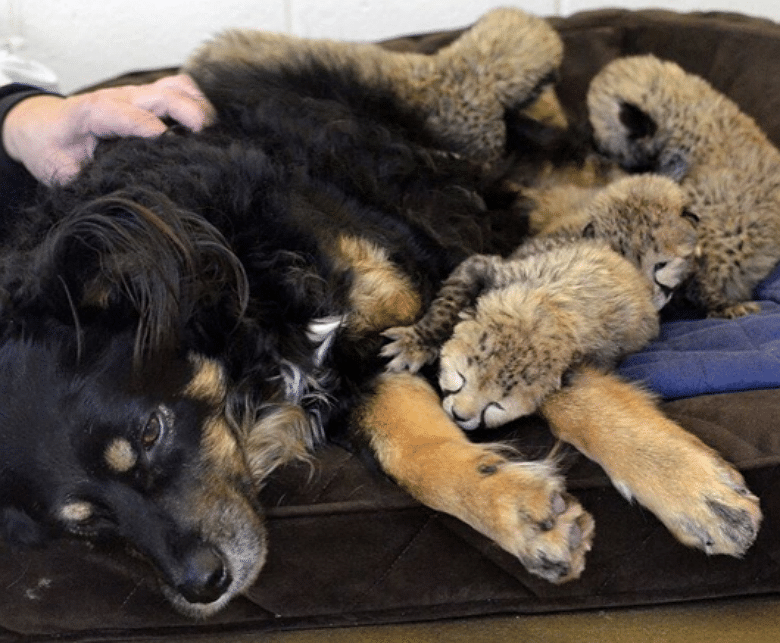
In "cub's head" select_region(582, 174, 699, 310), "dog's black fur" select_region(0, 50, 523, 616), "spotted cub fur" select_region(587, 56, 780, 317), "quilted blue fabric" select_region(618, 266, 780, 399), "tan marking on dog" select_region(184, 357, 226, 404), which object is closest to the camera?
"dog's black fur" select_region(0, 50, 523, 616)

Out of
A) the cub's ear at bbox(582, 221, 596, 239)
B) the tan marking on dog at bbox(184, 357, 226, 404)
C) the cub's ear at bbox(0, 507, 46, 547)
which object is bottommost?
the cub's ear at bbox(0, 507, 46, 547)

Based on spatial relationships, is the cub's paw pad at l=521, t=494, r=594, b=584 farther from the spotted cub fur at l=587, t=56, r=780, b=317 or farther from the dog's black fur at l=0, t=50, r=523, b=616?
the spotted cub fur at l=587, t=56, r=780, b=317

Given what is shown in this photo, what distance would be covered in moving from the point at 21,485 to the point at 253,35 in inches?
65.2

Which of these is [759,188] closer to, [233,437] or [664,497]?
[664,497]

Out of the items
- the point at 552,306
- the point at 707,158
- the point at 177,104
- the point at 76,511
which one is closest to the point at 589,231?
the point at 552,306

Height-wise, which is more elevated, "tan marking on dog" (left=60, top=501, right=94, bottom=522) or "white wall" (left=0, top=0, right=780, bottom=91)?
"white wall" (left=0, top=0, right=780, bottom=91)

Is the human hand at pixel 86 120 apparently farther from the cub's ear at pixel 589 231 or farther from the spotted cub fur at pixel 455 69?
the cub's ear at pixel 589 231

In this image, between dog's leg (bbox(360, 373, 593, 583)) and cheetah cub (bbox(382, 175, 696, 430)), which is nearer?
dog's leg (bbox(360, 373, 593, 583))

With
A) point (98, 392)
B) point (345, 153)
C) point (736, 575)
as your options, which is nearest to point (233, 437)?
point (98, 392)

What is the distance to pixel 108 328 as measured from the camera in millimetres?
1751

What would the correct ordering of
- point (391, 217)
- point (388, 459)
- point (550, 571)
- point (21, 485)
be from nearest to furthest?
point (550, 571), point (21, 485), point (388, 459), point (391, 217)

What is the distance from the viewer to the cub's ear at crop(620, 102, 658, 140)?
263 centimetres

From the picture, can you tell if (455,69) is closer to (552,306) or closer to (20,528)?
(552,306)

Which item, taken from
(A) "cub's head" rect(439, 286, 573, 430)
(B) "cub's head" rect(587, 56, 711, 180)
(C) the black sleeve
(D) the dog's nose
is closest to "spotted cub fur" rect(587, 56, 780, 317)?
(B) "cub's head" rect(587, 56, 711, 180)
